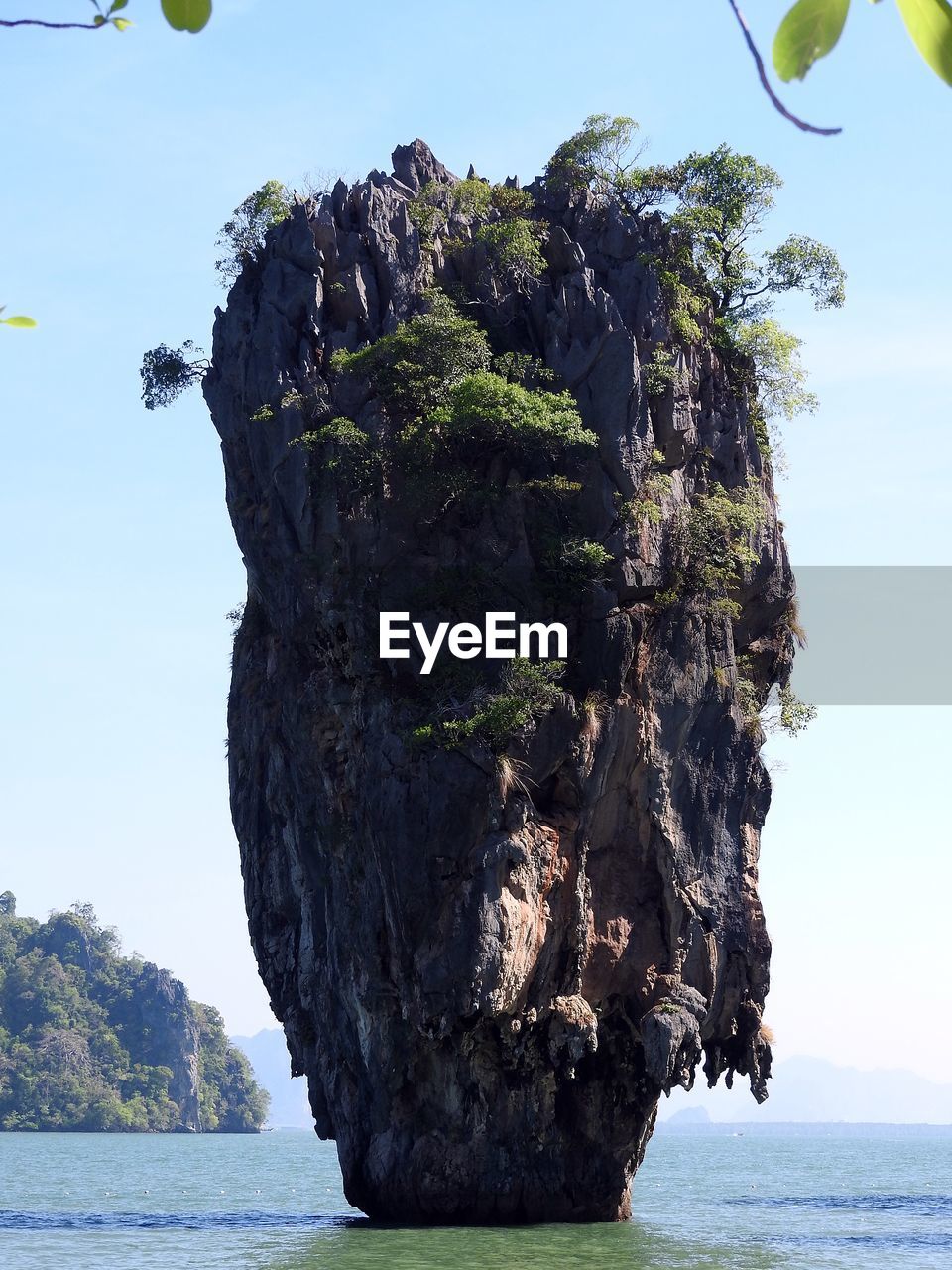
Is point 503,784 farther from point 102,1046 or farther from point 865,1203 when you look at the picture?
point 102,1046

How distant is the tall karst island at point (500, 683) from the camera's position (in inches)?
916

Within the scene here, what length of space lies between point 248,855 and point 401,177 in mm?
12596

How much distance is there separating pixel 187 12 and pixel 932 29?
3.60 feet

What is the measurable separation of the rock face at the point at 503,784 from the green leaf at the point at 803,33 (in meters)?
20.3

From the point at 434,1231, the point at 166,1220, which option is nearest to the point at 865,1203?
the point at 166,1220

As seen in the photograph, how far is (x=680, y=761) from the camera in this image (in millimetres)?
25125

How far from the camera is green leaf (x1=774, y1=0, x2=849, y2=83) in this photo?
2.32 m

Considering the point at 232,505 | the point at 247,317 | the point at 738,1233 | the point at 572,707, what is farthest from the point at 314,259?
the point at 738,1233

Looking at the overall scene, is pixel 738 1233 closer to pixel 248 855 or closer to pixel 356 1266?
pixel 356 1266

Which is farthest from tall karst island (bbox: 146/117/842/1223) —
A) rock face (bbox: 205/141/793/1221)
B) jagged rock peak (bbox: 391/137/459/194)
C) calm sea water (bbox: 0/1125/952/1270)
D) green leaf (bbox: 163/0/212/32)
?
green leaf (bbox: 163/0/212/32)

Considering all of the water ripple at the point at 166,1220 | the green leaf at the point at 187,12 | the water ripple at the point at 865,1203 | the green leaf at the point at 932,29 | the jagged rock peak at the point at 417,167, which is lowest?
the water ripple at the point at 865,1203

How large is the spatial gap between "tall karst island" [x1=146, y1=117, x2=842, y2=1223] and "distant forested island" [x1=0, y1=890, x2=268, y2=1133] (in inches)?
3297

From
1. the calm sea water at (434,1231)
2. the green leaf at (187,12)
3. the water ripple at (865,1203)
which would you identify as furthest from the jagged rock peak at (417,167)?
the green leaf at (187,12)

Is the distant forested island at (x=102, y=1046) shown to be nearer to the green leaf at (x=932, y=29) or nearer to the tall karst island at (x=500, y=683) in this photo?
the tall karst island at (x=500, y=683)
